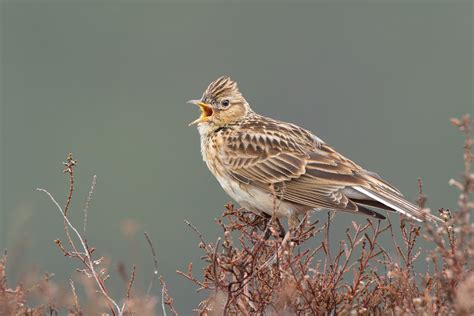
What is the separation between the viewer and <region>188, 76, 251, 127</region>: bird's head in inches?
419

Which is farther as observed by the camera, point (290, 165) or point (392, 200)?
point (290, 165)

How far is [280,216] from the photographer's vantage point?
9.46m

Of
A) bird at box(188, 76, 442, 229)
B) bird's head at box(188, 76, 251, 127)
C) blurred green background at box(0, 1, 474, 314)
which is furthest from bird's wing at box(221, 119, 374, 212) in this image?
blurred green background at box(0, 1, 474, 314)

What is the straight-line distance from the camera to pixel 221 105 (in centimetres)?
1073

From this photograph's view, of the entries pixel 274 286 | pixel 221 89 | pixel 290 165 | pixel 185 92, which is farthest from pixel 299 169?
pixel 185 92

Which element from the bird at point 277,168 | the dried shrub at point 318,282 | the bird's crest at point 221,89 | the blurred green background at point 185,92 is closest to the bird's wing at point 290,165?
the bird at point 277,168

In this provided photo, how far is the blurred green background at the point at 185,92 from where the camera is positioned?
72000mm

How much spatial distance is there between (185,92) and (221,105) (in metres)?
99.5

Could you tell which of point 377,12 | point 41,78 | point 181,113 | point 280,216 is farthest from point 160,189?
point 280,216

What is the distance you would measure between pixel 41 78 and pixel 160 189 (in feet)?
95.3

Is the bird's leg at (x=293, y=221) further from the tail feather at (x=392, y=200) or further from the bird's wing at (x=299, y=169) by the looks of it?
the tail feather at (x=392, y=200)

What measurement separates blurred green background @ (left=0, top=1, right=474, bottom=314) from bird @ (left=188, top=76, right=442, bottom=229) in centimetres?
4026

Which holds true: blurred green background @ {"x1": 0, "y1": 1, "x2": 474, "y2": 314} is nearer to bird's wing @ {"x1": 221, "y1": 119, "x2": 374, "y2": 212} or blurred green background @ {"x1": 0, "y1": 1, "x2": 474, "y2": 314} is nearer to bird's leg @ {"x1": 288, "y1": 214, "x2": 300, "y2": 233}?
bird's wing @ {"x1": 221, "y1": 119, "x2": 374, "y2": 212}

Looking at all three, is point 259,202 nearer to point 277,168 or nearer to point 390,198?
point 277,168
